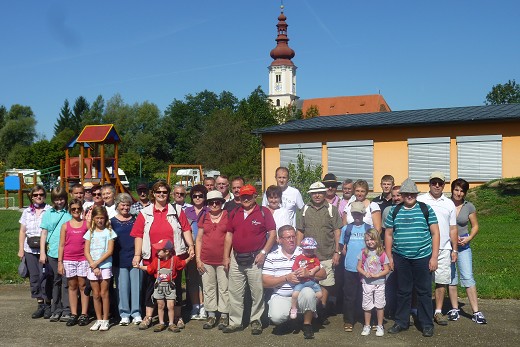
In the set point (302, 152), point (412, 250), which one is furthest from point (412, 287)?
point (302, 152)

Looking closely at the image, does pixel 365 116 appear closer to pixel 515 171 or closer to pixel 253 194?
pixel 515 171

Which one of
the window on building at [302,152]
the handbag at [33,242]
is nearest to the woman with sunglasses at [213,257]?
the handbag at [33,242]

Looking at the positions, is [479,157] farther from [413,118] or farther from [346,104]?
[346,104]

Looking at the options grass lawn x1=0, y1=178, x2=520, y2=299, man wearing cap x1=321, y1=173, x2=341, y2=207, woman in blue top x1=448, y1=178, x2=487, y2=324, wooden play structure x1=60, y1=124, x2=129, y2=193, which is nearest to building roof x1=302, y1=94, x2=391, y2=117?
wooden play structure x1=60, y1=124, x2=129, y2=193

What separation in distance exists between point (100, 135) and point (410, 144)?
15021mm

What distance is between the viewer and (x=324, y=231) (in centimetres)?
679

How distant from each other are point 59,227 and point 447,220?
15.7 feet

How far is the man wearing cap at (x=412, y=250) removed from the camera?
6.23 metres

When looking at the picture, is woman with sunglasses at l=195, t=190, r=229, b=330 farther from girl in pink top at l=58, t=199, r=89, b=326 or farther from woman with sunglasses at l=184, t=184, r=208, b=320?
girl in pink top at l=58, t=199, r=89, b=326

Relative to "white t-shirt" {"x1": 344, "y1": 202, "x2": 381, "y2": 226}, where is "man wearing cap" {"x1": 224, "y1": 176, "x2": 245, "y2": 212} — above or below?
above

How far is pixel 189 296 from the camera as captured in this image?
24.4 ft

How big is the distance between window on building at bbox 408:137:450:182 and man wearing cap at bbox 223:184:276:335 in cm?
2189

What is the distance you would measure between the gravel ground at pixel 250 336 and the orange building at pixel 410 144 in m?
21.0

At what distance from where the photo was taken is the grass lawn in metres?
8.70
